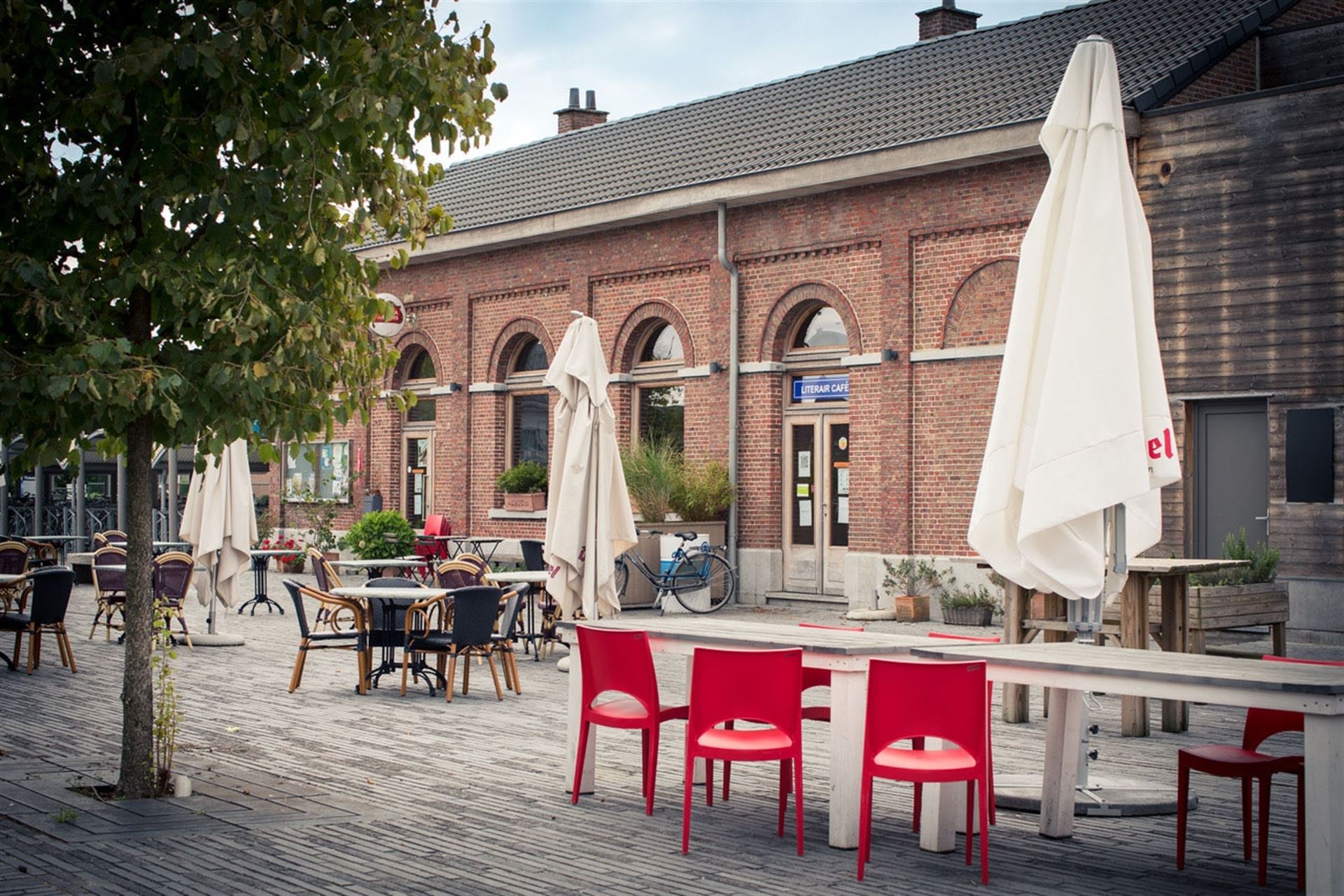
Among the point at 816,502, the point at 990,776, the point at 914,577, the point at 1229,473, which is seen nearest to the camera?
the point at 990,776

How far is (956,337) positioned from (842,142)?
3521mm

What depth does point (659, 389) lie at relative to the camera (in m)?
22.1

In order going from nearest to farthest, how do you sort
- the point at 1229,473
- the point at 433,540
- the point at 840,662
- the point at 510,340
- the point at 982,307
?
the point at 840,662 → the point at 1229,473 → the point at 982,307 → the point at 433,540 → the point at 510,340

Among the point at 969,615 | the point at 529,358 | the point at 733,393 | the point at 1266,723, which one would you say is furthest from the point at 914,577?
the point at 1266,723

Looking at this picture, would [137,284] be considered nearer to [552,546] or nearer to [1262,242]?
[552,546]

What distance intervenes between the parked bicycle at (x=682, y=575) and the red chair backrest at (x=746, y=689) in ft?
41.2

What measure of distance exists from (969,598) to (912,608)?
0.80 metres

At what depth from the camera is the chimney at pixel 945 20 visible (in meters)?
24.2

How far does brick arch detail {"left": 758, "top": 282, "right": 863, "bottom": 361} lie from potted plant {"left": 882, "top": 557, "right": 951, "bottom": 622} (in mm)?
2870

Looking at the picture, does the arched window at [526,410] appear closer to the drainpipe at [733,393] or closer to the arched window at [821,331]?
the drainpipe at [733,393]

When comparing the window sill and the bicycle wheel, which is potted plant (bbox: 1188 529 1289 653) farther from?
the window sill

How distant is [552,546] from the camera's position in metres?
12.1

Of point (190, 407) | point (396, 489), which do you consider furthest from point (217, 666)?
point (396, 489)

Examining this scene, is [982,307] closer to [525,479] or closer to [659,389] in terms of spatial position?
[659,389]
